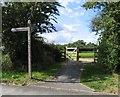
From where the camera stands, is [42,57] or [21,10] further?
[42,57]

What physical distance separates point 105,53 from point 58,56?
8.09 metres

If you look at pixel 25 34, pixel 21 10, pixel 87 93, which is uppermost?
pixel 21 10

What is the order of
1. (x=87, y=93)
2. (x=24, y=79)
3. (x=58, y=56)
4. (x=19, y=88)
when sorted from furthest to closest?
1. (x=58, y=56)
2. (x=24, y=79)
3. (x=19, y=88)
4. (x=87, y=93)

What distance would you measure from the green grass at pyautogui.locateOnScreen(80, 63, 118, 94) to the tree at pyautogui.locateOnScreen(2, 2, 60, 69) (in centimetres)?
377

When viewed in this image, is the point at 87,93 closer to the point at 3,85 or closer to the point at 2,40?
the point at 3,85

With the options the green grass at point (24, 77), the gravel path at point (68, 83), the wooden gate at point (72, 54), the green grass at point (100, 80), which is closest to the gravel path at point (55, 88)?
the gravel path at point (68, 83)

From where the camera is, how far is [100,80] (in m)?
14.1

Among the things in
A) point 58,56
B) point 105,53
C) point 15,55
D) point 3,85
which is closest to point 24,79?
point 3,85

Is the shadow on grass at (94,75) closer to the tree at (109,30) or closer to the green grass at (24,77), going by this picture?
the tree at (109,30)

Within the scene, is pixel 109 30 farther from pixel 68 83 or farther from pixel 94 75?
pixel 68 83

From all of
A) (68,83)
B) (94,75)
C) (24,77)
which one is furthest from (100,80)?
(24,77)

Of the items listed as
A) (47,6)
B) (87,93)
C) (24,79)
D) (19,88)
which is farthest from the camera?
(47,6)

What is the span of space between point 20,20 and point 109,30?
5.13 m

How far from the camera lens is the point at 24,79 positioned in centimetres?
1455
